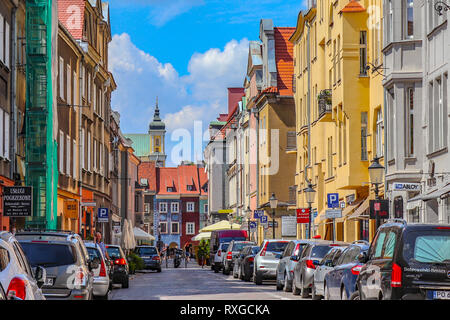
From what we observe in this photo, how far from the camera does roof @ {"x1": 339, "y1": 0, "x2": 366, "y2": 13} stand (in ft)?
129

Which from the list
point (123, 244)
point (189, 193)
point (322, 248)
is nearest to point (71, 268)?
point (322, 248)

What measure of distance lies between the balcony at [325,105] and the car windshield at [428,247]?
30.4 metres

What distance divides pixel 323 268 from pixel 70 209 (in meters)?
24.2

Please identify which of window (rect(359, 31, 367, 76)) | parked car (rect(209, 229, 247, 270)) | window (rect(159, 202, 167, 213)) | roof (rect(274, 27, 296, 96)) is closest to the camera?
window (rect(359, 31, 367, 76))

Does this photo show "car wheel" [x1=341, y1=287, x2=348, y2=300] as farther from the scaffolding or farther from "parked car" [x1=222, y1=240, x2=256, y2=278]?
"parked car" [x1=222, y1=240, x2=256, y2=278]

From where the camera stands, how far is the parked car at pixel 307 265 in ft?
81.1

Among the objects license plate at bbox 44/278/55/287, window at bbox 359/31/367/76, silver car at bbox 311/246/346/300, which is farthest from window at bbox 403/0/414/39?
license plate at bbox 44/278/55/287

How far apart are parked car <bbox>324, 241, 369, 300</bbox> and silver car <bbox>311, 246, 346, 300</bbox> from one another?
1330 mm

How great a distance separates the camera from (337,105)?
41.8 m

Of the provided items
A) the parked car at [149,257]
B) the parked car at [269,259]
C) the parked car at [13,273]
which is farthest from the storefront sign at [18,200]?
the parked car at [149,257]

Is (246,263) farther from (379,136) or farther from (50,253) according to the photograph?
(50,253)

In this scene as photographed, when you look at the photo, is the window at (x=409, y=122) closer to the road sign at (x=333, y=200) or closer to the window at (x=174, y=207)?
the road sign at (x=333, y=200)

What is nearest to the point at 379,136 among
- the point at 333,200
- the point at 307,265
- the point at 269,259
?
the point at 333,200
